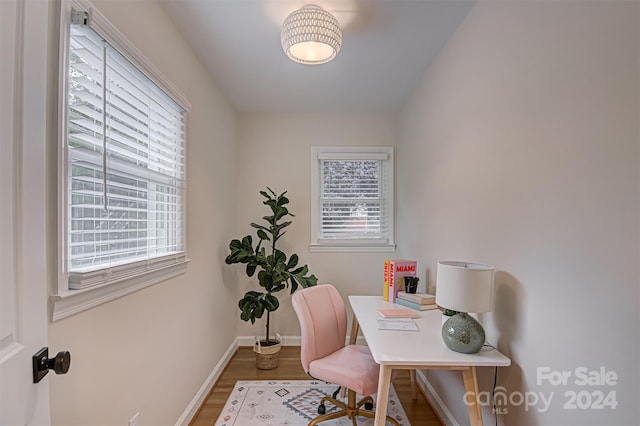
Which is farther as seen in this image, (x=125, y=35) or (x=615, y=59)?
(x=125, y=35)

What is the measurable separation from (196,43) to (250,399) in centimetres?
261

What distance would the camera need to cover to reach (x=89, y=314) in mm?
1213

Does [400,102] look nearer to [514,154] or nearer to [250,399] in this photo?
[514,154]

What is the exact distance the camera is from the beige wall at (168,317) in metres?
1.21

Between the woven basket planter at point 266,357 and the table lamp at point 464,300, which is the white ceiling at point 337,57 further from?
the woven basket planter at point 266,357

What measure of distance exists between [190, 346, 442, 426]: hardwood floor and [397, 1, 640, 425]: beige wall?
372mm

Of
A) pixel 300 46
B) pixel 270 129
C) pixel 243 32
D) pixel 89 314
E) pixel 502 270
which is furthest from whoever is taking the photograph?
pixel 270 129

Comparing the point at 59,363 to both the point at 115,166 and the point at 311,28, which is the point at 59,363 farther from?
the point at 311,28

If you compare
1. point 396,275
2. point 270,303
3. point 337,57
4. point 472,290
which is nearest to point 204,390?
point 270,303

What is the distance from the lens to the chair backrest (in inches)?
81.0

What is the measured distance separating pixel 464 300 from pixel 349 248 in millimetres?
2107

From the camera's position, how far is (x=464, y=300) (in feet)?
4.76

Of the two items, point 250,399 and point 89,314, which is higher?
point 89,314

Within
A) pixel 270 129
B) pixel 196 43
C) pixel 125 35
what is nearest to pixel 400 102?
pixel 270 129
